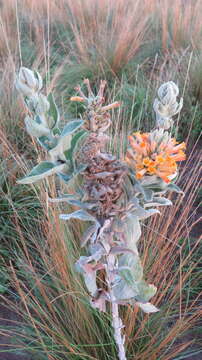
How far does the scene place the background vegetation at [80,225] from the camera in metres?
1.15

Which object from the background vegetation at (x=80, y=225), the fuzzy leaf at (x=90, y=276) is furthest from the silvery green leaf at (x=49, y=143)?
the background vegetation at (x=80, y=225)

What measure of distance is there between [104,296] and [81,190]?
0.31 meters

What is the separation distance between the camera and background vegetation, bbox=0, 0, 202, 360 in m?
1.15

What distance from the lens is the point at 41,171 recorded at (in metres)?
0.56

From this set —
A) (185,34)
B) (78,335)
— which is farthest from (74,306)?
(185,34)

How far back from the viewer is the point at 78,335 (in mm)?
1166

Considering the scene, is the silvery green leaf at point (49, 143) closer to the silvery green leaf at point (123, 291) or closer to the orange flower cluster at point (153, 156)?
the orange flower cluster at point (153, 156)

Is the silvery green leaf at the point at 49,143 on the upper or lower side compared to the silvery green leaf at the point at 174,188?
upper

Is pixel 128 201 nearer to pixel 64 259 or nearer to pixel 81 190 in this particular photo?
pixel 81 190

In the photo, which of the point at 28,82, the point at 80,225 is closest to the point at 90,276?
the point at 28,82

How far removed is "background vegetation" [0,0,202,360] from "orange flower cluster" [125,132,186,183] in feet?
1.76

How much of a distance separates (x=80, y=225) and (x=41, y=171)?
799mm

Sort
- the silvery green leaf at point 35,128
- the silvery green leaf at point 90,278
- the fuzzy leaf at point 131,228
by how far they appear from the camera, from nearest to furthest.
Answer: the silvery green leaf at point 35,128, the fuzzy leaf at point 131,228, the silvery green leaf at point 90,278

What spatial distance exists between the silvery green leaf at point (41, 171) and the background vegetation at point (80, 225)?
475 mm
